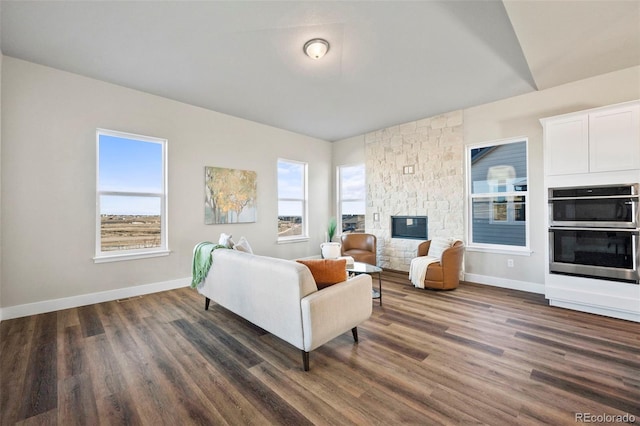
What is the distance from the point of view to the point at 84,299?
11.3 feet

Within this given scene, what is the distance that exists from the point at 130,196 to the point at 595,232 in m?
5.90

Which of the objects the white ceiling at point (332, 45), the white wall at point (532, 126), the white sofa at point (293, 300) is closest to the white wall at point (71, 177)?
the white ceiling at point (332, 45)

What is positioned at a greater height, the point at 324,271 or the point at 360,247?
the point at 324,271

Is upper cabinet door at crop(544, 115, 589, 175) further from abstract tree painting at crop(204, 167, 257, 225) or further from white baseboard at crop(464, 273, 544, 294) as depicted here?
abstract tree painting at crop(204, 167, 257, 225)

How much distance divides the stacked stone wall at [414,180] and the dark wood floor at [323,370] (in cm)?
208

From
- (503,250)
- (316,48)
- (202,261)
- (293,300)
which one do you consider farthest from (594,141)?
(202,261)

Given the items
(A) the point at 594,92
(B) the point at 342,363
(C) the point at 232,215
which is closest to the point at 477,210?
(A) the point at 594,92

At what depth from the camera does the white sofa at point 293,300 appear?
80.4 inches

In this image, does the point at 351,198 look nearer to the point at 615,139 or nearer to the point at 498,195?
the point at 498,195

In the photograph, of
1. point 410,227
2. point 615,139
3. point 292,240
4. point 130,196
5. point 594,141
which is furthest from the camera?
point 292,240

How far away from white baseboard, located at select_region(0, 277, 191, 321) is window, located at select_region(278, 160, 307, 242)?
2.21 m

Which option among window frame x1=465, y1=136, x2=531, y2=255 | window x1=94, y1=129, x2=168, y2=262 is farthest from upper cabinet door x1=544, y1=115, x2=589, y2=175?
window x1=94, y1=129, x2=168, y2=262

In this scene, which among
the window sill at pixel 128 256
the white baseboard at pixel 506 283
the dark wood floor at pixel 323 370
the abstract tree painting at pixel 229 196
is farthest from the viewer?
the abstract tree painting at pixel 229 196

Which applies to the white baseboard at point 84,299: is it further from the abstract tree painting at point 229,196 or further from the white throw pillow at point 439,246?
the white throw pillow at point 439,246
